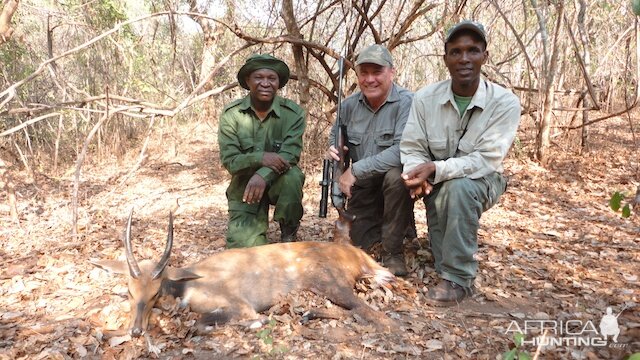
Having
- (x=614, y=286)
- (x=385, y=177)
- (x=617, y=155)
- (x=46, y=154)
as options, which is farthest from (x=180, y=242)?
(x=617, y=155)

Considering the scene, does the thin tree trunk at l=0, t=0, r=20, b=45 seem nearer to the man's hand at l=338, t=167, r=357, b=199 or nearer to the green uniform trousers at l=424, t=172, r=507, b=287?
the man's hand at l=338, t=167, r=357, b=199

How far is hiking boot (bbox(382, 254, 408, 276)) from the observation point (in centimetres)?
459

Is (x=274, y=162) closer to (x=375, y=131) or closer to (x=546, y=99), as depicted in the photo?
(x=375, y=131)

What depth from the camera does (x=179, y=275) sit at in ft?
12.4

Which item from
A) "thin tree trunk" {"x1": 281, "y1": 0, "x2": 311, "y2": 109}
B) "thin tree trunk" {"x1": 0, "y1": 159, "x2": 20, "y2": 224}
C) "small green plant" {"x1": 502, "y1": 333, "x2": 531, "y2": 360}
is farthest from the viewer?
"thin tree trunk" {"x1": 281, "y1": 0, "x2": 311, "y2": 109}

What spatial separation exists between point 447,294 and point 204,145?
10.1 metres

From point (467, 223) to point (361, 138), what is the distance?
148cm

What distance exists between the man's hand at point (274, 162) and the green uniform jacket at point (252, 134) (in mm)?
164

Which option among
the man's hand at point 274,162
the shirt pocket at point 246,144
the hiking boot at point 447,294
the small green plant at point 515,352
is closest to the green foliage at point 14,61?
the shirt pocket at point 246,144

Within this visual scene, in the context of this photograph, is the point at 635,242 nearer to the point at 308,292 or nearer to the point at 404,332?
the point at 404,332

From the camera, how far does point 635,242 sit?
17.3 feet

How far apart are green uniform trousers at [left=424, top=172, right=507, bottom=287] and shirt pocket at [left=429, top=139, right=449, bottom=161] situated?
31 centimetres

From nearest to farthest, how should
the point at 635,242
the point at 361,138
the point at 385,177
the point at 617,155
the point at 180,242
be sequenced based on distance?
1. the point at 385,177
2. the point at 361,138
3. the point at 635,242
4. the point at 180,242
5. the point at 617,155

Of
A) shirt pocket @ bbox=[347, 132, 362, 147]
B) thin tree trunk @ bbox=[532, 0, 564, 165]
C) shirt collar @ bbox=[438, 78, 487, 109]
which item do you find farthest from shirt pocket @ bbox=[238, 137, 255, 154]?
thin tree trunk @ bbox=[532, 0, 564, 165]
